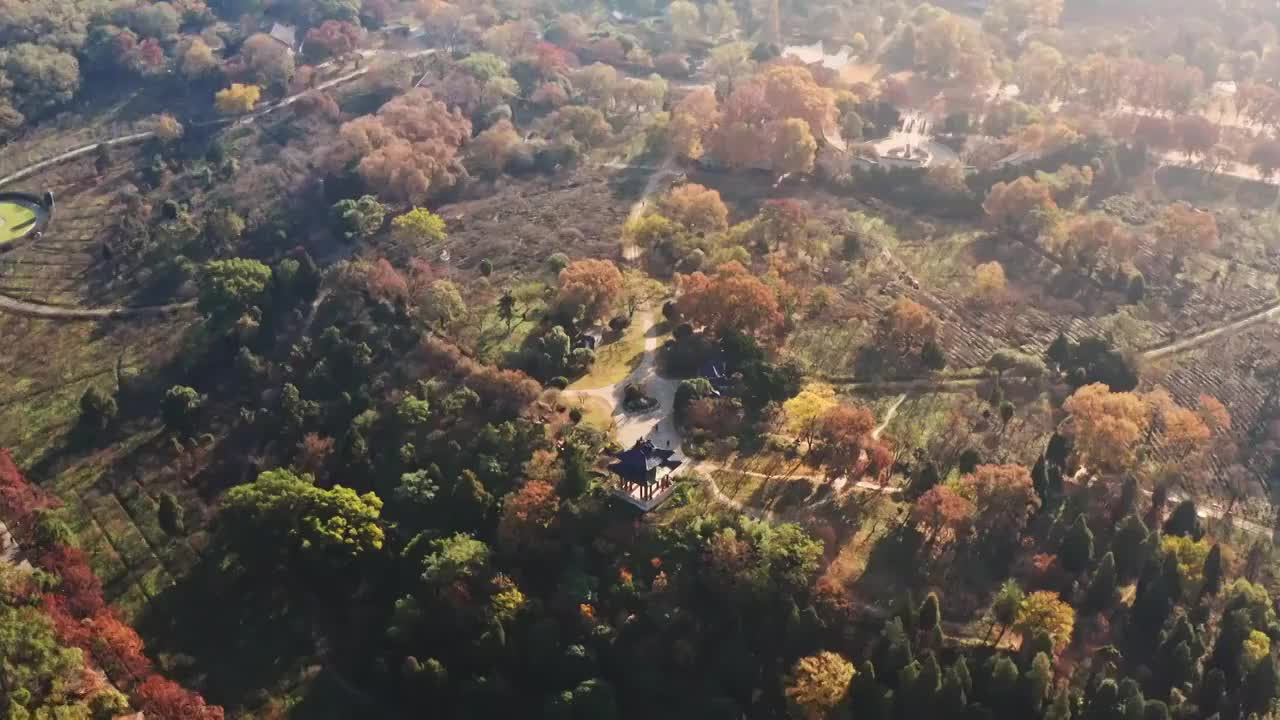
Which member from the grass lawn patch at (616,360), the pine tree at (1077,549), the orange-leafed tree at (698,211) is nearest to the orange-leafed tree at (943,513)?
the pine tree at (1077,549)

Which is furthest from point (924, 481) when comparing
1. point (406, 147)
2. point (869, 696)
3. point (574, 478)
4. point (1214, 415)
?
point (406, 147)

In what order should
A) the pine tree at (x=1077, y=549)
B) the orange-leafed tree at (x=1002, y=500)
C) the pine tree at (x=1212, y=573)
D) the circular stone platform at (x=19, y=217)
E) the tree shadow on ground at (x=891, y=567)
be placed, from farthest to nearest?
the circular stone platform at (x=19, y=217) < the orange-leafed tree at (x=1002, y=500) < the pine tree at (x=1212, y=573) < the pine tree at (x=1077, y=549) < the tree shadow on ground at (x=891, y=567)

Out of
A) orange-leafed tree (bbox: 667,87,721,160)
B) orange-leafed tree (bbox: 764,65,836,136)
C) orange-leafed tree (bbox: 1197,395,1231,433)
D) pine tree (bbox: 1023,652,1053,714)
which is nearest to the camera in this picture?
pine tree (bbox: 1023,652,1053,714)

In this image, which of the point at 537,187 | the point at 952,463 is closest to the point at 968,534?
the point at 952,463

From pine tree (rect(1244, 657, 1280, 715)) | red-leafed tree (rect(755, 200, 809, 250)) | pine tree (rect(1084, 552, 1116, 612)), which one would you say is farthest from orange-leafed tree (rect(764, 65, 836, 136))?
pine tree (rect(1244, 657, 1280, 715))

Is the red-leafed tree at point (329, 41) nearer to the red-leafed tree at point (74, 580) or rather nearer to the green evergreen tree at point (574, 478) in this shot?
the red-leafed tree at point (74, 580)

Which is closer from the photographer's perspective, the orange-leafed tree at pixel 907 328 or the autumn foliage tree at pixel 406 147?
the orange-leafed tree at pixel 907 328

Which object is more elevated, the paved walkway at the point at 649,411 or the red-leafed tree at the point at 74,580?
the paved walkway at the point at 649,411

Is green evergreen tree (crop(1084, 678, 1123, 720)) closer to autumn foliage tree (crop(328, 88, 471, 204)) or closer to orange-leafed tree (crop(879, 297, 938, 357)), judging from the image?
orange-leafed tree (crop(879, 297, 938, 357))
